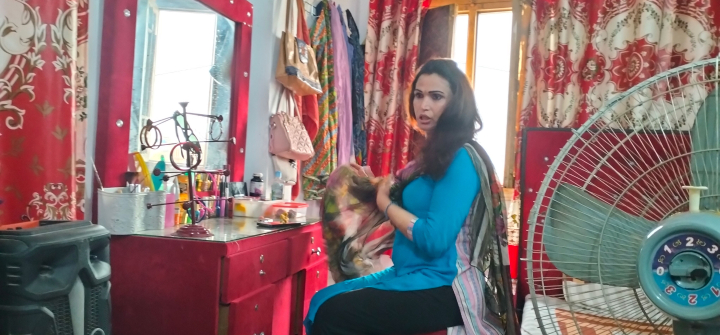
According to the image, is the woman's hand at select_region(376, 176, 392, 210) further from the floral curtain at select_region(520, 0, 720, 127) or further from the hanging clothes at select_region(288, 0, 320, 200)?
the floral curtain at select_region(520, 0, 720, 127)

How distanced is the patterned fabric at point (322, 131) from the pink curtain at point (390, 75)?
15.8 inches

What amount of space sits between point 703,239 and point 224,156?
171 cm

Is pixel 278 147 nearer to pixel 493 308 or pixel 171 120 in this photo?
pixel 171 120

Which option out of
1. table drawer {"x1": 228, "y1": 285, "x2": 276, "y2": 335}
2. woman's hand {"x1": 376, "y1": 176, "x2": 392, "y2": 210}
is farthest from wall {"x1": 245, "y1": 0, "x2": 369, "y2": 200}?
woman's hand {"x1": 376, "y1": 176, "x2": 392, "y2": 210}

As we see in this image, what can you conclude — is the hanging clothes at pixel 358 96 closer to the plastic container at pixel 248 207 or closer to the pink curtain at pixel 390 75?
the pink curtain at pixel 390 75

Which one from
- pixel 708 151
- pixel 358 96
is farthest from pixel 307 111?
pixel 708 151

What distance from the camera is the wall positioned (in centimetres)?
222

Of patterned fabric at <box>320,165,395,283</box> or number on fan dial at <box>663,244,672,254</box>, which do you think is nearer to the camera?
number on fan dial at <box>663,244,672,254</box>

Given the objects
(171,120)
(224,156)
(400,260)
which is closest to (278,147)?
(224,156)

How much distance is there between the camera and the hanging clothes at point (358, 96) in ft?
9.46

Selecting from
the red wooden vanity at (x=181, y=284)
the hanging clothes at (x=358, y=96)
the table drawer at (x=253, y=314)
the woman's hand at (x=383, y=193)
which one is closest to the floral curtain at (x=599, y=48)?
the hanging clothes at (x=358, y=96)

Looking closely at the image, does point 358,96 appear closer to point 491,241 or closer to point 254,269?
point 254,269

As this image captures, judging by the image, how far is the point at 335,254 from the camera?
5.01ft

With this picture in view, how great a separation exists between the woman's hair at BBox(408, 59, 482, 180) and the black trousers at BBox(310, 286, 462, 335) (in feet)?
0.98
